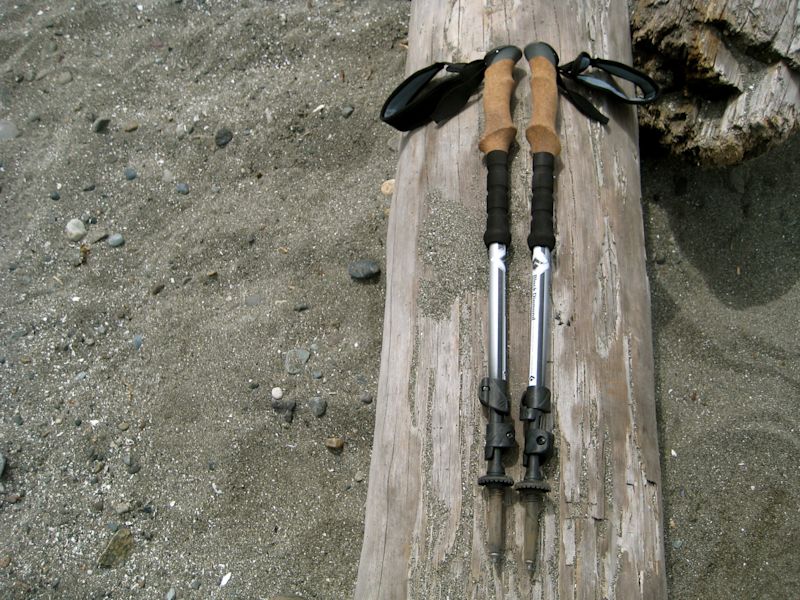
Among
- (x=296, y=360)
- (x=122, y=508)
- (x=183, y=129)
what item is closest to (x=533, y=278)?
(x=296, y=360)

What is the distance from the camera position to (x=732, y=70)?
9.40 feet

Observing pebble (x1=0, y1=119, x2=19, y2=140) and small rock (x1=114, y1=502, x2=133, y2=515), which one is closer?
small rock (x1=114, y1=502, x2=133, y2=515)

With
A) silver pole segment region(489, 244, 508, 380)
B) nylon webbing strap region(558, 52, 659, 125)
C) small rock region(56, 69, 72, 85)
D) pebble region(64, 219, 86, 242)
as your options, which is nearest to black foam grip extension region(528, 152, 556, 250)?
silver pole segment region(489, 244, 508, 380)

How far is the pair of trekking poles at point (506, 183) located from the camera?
2.18 metres

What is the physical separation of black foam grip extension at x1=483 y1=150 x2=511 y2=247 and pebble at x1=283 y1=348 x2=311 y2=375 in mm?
1135

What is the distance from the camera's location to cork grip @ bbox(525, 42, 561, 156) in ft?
8.46

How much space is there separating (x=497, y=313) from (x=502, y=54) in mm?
1003

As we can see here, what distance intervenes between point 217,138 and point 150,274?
79cm

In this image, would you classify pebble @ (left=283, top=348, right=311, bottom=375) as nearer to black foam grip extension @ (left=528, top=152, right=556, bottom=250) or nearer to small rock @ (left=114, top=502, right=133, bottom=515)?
small rock @ (left=114, top=502, right=133, bottom=515)

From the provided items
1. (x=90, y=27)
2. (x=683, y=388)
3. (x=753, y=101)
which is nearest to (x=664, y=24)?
(x=753, y=101)

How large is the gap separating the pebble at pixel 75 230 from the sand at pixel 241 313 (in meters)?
0.05

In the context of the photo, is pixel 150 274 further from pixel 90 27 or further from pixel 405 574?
pixel 405 574

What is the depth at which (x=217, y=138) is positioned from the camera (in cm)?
381

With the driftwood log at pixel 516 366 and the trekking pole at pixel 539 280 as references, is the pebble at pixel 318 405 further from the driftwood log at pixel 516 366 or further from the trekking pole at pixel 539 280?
the trekking pole at pixel 539 280
